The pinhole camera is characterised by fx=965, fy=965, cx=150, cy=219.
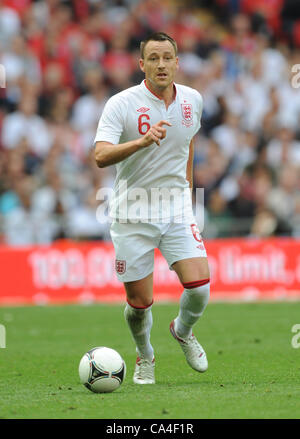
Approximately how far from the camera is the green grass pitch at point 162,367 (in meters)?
6.43

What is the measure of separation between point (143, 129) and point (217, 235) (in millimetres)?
10391

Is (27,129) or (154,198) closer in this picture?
(154,198)

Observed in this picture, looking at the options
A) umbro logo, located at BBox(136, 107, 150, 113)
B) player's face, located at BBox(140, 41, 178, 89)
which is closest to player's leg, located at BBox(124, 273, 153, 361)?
umbro logo, located at BBox(136, 107, 150, 113)

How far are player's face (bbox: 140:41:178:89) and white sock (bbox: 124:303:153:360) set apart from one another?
185 centimetres

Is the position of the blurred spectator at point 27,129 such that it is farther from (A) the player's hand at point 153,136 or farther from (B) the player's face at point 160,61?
(A) the player's hand at point 153,136

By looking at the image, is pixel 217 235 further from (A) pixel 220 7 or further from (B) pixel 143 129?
(B) pixel 143 129

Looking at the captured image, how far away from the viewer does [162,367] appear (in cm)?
906

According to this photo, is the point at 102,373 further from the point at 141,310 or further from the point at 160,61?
the point at 160,61

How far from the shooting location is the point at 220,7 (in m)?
23.4

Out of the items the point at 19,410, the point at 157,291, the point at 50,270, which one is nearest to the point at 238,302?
the point at 157,291

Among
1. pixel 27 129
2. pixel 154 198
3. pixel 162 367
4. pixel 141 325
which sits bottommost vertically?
pixel 162 367

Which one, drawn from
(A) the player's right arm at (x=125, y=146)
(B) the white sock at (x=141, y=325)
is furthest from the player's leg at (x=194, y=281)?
(A) the player's right arm at (x=125, y=146)

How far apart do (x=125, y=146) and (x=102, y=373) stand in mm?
1736

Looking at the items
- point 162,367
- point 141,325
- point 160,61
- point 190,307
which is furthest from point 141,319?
point 160,61
